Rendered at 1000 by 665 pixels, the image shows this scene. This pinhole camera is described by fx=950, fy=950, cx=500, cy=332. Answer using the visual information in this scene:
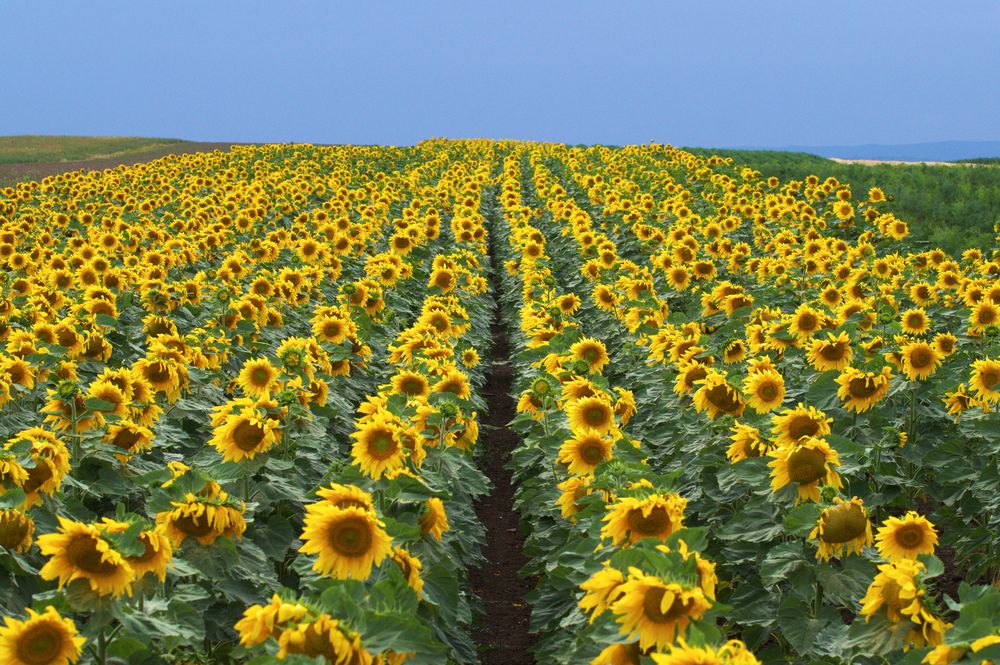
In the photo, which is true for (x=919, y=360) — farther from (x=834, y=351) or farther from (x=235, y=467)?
(x=235, y=467)

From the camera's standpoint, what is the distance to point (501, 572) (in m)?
8.22

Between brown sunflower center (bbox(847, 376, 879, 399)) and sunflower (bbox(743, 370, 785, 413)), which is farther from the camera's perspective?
brown sunflower center (bbox(847, 376, 879, 399))

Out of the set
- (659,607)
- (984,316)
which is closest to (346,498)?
(659,607)

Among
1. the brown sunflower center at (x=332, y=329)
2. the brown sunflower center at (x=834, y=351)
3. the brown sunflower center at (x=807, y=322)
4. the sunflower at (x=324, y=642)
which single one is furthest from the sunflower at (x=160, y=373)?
the brown sunflower center at (x=807, y=322)

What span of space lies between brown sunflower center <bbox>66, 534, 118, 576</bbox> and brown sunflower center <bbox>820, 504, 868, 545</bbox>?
3.25 m

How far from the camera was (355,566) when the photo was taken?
399 cm

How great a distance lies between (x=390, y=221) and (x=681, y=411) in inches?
596

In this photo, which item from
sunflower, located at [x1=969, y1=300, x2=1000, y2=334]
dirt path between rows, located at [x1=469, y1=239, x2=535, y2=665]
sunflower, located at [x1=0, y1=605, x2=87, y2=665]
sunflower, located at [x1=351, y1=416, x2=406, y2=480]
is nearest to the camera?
sunflower, located at [x1=0, y1=605, x2=87, y2=665]

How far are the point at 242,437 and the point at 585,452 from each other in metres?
2.08

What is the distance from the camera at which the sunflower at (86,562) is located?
12.1ft

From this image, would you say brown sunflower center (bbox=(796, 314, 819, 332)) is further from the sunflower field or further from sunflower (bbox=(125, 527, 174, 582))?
sunflower (bbox=(125, 527, 174, 582))

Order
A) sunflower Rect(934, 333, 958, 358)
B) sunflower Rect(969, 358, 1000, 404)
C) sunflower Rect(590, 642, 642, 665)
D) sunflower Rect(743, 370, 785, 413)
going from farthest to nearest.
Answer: sunflower Rect(934, 333, 958, 358)
sunflower Rect(969, 358, 1000, 404)
sunflower Rect(743, 370, 785, 413)
sunflower Rect(590, 642, 642, 665)

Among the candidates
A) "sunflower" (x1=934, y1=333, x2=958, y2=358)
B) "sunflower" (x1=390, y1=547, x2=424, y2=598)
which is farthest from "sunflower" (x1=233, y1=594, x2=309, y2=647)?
"sunflower" (x1=934, y1=333, x2=958, y2=358)

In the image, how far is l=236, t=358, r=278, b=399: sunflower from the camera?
705cm
